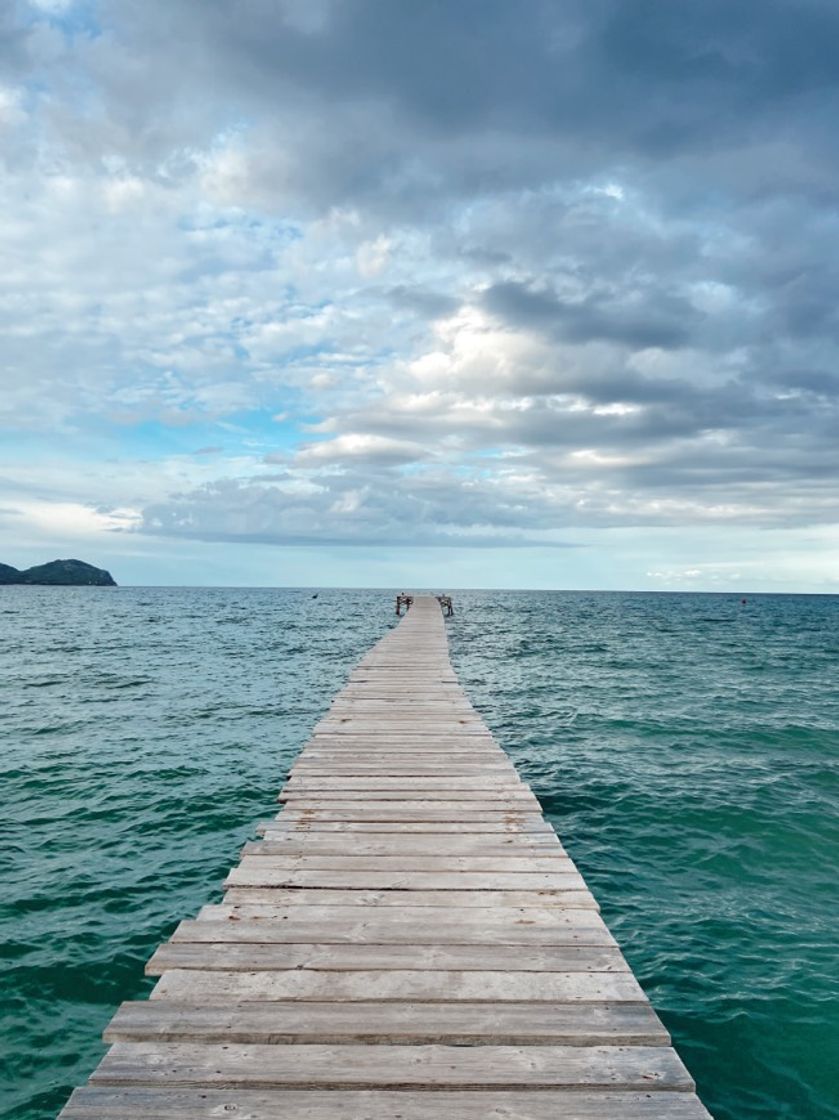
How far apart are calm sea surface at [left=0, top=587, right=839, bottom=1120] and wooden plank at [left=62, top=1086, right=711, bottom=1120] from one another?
112 inches

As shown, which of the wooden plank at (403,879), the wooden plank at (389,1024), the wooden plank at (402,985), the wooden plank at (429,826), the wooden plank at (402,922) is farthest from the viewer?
the wooden plank at (429,826)

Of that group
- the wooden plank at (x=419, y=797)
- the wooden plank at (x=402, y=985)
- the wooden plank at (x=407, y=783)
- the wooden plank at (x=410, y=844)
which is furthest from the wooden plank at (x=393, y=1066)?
the wooden plank at (x=407, y=783)

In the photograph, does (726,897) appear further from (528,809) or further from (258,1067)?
(258,1067)

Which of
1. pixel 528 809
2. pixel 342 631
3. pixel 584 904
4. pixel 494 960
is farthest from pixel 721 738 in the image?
pixel 342 631

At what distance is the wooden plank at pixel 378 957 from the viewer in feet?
13.5

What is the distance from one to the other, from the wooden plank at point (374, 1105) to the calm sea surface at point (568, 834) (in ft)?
9.35

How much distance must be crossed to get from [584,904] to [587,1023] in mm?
1445

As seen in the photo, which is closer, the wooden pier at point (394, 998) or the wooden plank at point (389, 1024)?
the wooden pier at point (394, 998)

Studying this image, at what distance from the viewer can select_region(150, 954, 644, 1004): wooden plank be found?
382 cm

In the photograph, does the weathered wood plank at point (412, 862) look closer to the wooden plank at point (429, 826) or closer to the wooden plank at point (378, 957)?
the wooden plank at point (429, 826)

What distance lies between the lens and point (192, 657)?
111ft

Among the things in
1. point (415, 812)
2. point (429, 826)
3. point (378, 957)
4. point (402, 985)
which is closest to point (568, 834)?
point (415, 812)

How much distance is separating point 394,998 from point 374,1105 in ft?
2.36

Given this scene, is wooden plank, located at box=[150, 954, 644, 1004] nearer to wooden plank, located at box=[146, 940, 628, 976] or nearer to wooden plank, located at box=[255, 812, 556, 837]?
wooden plank, located at box=[146, 940, 628, 976]
